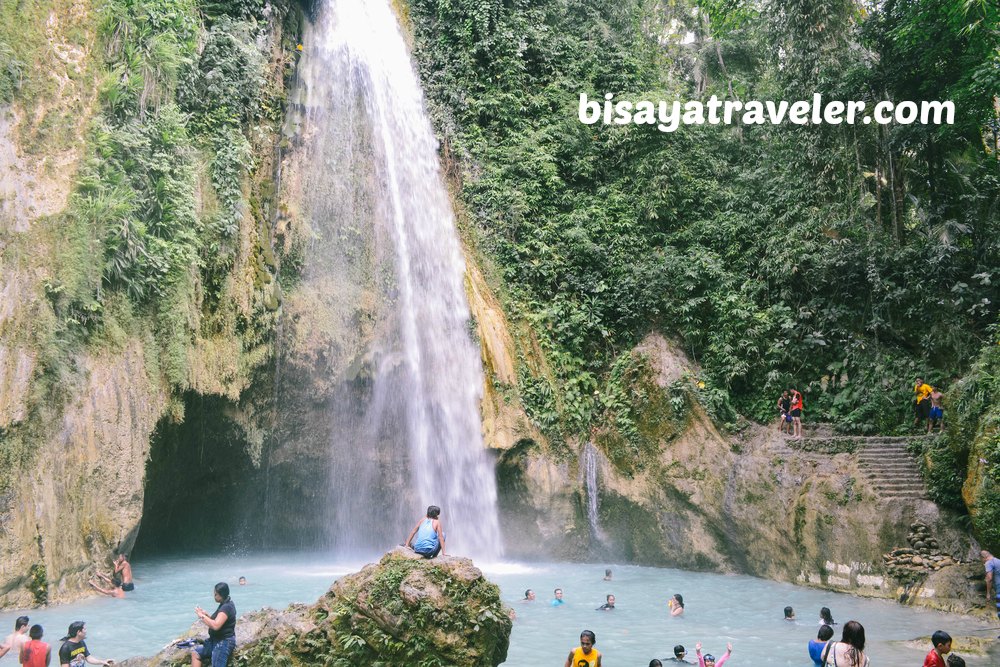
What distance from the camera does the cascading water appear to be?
16672 millimetres

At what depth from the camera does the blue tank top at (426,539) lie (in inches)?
304

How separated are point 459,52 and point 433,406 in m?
10.9

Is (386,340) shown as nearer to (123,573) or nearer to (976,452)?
(123,573)

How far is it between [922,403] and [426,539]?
12174 millimetres

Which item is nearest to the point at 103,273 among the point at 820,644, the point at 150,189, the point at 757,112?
the point at 150,189

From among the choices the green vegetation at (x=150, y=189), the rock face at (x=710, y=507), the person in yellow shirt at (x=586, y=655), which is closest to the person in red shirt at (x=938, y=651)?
the person in yellow shirt at (x=586, y=655)

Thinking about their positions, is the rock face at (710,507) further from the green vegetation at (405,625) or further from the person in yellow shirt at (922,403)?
the green vegetation at (405,625)

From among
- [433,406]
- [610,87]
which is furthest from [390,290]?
[610,87]

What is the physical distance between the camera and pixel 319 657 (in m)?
6.89

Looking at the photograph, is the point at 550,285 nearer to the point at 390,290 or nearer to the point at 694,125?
the point at 390,290

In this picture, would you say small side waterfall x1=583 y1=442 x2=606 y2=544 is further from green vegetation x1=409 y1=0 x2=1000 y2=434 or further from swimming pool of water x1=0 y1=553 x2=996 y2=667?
green vegetation x1=409 y1=0 x2=1000 y2=434

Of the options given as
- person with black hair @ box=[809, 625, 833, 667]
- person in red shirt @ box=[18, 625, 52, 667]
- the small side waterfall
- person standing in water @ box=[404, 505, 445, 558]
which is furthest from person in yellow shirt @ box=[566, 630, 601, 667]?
the small side waterfall

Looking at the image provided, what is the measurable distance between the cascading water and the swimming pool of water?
1.76 m

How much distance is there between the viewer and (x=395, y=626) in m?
6.76
